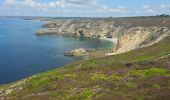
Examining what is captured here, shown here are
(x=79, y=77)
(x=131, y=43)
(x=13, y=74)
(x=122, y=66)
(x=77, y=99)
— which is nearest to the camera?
(x=77, y=99)

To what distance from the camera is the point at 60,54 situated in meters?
134

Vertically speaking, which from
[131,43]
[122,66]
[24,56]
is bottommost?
[24,56]

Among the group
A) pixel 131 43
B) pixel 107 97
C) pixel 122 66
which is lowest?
pixel 131 43

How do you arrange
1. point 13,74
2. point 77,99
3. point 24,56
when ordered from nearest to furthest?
1. point 77,99
2. point 13,74
3. point 24,56

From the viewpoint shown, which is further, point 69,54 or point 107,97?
point 69,54

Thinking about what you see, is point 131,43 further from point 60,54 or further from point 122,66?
point 122,66

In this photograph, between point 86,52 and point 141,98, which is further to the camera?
point 86,52

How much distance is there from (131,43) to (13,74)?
4234 cm

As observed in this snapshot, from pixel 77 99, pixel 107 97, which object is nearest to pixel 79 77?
pixel 77 99

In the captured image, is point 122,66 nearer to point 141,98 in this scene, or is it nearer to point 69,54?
point 141,98

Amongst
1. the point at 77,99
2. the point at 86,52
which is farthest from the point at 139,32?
A: the point at 77,99

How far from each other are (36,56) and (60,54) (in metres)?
10.3

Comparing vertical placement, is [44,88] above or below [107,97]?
below

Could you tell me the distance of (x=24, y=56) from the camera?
12888 centimetres
